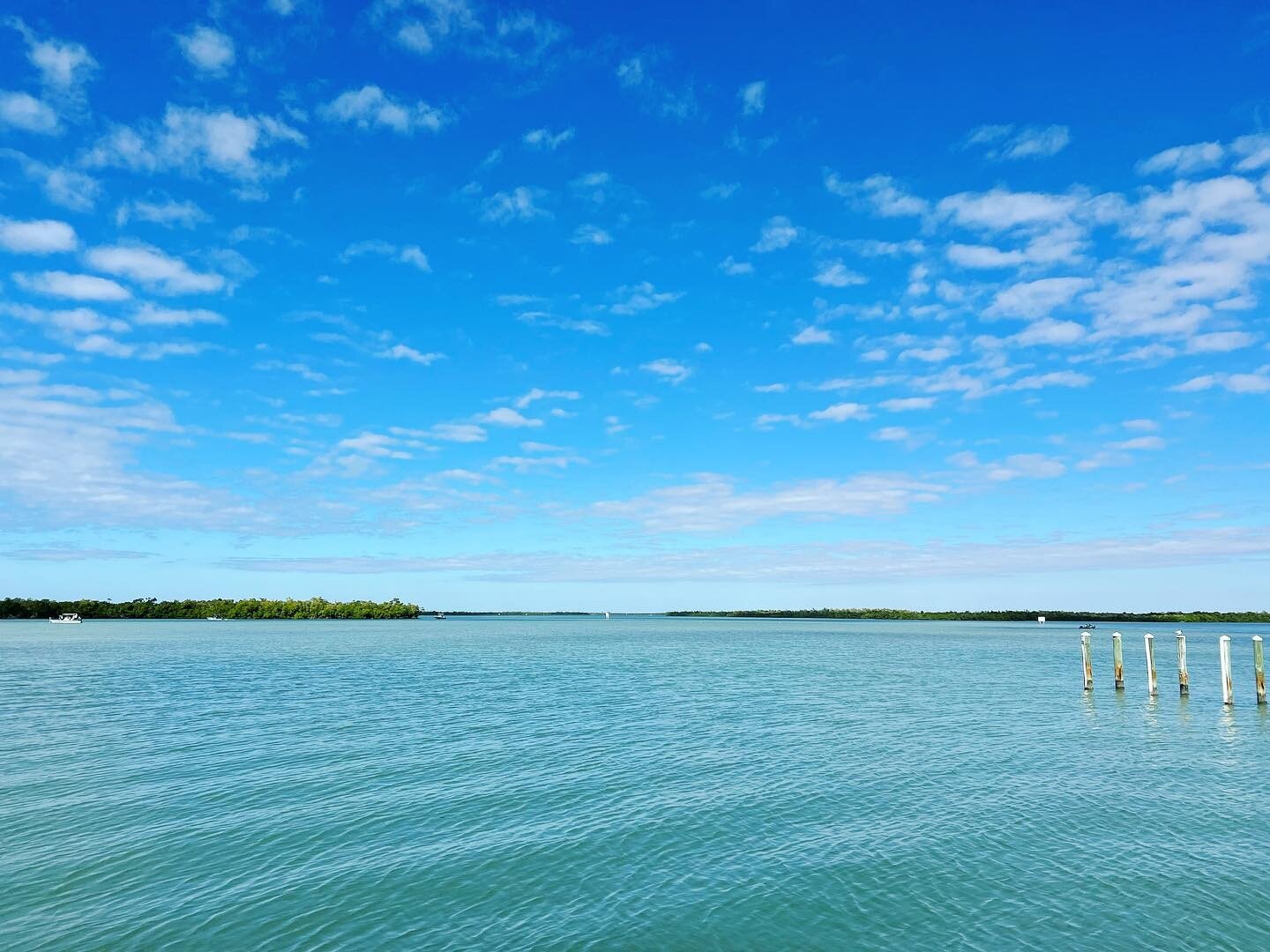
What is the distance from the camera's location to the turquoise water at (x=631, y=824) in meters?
14.4

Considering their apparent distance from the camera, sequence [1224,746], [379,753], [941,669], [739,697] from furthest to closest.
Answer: [941,669], [739,697], [1224,746], [379,753]

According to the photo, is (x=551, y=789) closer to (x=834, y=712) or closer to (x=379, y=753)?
(x=379, y=753)

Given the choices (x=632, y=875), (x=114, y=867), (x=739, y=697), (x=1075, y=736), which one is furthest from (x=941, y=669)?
(x=114, y=867)

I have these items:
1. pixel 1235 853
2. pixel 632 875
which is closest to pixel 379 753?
pixel 632 875

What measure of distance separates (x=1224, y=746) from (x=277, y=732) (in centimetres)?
4144

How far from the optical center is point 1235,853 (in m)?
18.2

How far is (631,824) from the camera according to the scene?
20.2 metres

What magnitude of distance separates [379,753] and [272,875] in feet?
42.9

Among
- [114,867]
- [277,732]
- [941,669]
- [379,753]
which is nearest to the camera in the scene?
[114,867]

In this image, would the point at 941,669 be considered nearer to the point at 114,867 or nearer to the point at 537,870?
the point at 537,870

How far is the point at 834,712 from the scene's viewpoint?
40.8m

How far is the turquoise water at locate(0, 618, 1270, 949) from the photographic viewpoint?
14.4 metres

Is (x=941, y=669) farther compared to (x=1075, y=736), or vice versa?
(x=941, y=669)

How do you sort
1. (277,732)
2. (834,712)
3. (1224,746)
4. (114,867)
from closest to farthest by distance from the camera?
(114,867) < (1224,746) < (277,732) < (834,712)
